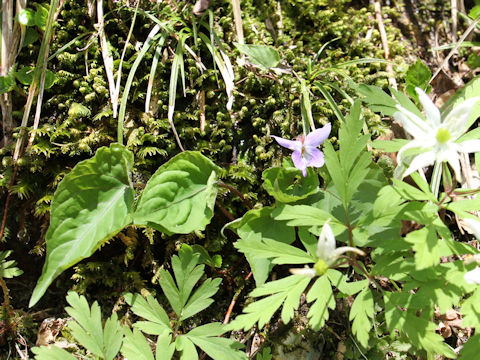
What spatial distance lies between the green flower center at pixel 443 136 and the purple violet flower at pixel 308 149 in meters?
0.49

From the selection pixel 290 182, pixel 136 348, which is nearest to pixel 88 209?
pixel 136 348

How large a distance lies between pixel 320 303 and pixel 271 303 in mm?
180

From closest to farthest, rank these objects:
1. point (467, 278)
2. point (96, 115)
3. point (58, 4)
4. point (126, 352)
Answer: point (467, 278) < point (126, 352) < point (96, 115) < point (58, 4)

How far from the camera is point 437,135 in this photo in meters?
1.41

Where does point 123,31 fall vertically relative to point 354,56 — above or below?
above

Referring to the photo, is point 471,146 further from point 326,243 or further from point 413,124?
point 326,243

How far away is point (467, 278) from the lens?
1.34 metres

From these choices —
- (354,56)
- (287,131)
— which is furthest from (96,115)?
(354,56)

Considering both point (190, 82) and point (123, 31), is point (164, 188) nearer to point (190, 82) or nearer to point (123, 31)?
point (190, 82)

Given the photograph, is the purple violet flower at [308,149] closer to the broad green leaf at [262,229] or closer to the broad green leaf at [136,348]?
the broad green leaf at [262,229]

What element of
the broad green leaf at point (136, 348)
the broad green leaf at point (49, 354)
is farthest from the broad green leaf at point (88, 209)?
the broad green leaf at point (136, 348)

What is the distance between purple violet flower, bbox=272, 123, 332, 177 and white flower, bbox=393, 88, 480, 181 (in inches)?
16.4

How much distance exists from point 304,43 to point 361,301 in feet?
5.74

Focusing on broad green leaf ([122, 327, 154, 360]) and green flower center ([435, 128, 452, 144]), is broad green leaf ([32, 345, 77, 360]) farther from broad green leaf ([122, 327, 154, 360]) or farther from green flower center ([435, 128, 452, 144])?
green flower center ([435, 128, 452, 144])
